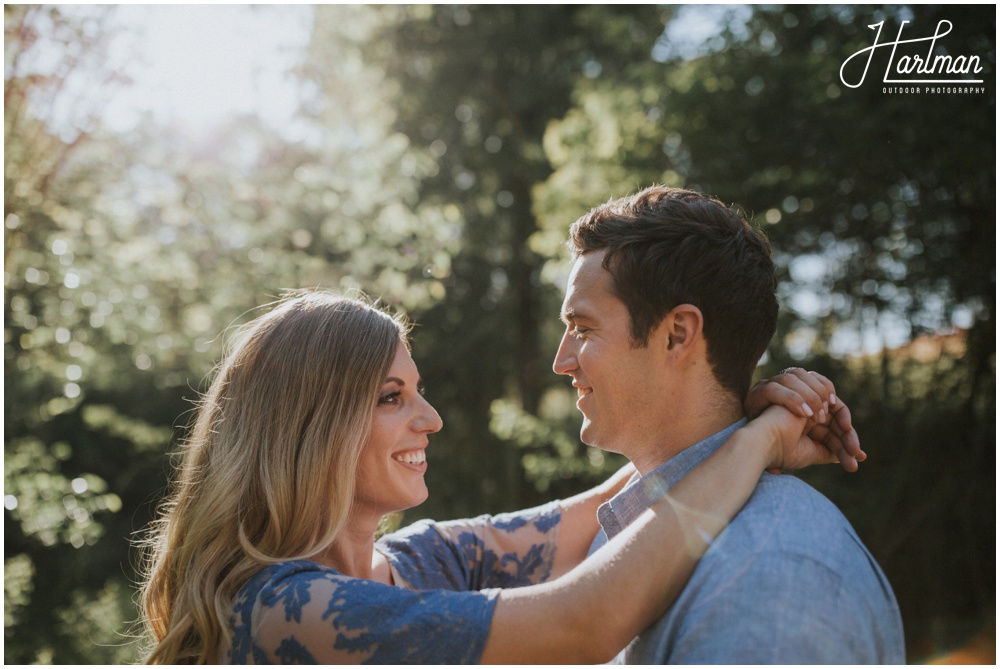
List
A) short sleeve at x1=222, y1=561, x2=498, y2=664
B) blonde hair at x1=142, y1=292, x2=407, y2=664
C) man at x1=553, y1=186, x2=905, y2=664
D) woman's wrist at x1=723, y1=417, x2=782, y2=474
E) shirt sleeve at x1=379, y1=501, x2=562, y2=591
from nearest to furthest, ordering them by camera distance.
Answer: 1. short sleeve at x1=222, y1=561, x2=498, y2=664
2. woman's wrist at x1=723, y1=417, x2=782, y2=474
3. blonde hair at x1=142, y1=292, x2=407, y2=664
4. man at x1=553, y1=186, x2=905, y2=664
5. shirt sleeve at x1=379, y1=501, x2=562, y2=591

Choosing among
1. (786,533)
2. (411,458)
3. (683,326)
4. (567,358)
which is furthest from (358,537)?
(786,533)

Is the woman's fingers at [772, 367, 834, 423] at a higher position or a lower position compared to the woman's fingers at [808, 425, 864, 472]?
higher

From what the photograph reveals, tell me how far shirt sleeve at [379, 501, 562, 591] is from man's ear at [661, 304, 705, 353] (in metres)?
0.96

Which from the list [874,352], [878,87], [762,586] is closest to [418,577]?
[762,586]

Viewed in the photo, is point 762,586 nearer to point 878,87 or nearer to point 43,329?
point 43,329

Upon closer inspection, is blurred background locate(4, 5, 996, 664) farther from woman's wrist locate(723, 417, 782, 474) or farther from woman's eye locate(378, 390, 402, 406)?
woman's wrist locate(723, 417, 782, 474)

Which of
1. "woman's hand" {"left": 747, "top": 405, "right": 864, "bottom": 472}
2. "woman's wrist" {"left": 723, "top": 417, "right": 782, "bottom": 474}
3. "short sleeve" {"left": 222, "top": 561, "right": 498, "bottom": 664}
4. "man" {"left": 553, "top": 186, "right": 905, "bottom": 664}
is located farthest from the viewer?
"man" {"left": 553, "top": 186, "right": 905, "bottom": 664}

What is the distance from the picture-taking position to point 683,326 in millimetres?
2184

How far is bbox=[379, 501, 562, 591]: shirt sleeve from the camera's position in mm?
2635

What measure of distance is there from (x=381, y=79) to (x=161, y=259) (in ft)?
16.0

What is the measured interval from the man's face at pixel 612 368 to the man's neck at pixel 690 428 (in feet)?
0.11

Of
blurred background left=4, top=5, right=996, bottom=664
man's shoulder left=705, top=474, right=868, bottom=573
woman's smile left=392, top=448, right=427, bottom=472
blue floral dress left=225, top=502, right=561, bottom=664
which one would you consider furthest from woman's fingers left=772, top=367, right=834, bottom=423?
blurred background left=4, top=5, right=996, bottom=664

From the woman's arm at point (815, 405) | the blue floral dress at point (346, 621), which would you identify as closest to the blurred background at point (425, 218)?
the blue floral dress at point (346, 621)

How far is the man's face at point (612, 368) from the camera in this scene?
2.21 meters
